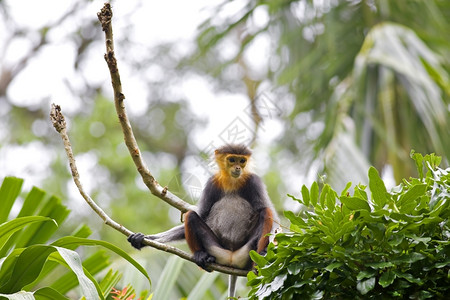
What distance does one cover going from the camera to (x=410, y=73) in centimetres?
591

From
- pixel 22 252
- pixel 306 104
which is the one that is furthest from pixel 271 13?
pixel 22 252

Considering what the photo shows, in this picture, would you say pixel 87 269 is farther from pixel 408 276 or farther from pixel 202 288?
pixel 408 276

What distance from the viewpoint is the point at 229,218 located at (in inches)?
176

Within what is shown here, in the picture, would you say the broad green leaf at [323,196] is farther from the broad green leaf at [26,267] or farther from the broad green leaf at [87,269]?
the broad green leaf at [87,269]

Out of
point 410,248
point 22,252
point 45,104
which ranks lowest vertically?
point 410,248

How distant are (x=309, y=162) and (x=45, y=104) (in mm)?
10633

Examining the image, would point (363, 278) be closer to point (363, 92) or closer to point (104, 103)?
point (363, 92)

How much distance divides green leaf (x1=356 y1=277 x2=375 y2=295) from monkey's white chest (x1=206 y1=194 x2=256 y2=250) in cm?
204

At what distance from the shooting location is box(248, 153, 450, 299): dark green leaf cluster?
238 centimetres

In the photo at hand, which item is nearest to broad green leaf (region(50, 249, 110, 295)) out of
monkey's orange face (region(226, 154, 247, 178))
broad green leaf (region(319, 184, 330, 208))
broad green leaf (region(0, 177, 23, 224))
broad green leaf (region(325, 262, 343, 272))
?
broad green leaf (region(0, 177, 23, 224))

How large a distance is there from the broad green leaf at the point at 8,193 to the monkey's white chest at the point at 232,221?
149 cm

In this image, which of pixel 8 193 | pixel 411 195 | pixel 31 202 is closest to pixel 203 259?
pixel 31 202

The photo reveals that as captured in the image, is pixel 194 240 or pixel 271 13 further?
pixel 271 13

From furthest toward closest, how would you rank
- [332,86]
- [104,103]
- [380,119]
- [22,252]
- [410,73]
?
1. [104,103]
2. [332,86]
3. [380,119]
4. [410,73]
5. [22,252]
